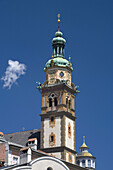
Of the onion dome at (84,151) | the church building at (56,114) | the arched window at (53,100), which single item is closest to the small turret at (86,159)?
the onion dome at (84,151)

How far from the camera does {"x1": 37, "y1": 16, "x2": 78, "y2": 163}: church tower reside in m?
112

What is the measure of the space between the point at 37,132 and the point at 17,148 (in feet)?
125

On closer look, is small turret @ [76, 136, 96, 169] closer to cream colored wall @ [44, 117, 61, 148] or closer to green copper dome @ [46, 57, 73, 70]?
cream colored wall @ [44, 117, 61, 148]

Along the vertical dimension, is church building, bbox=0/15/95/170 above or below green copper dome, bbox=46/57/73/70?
below

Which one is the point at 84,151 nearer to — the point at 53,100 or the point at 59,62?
the point at 53,100

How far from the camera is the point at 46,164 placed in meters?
68.8

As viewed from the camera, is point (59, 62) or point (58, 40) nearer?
point (59, 62)

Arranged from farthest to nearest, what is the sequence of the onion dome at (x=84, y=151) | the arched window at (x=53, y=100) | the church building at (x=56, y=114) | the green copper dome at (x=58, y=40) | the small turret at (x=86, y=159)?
the onion dome at (x=84, y=151)
the small turret at (x=86, y=159)
the green copper dome at (x=58, y=40)
the arched window at (x=53, y=100)
the church building at (x=56, y=114)

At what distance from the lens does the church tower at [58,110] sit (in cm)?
11225

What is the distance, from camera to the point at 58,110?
11450cm

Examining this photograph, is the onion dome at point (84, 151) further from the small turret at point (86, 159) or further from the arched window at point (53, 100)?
the arched window at point (53, 100)

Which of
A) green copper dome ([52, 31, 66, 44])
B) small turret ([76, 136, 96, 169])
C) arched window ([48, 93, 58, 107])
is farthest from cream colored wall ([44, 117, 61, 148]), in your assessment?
small turret ([76, 136, 96, 169])

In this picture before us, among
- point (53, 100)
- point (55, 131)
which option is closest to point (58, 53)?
point (53, 100)

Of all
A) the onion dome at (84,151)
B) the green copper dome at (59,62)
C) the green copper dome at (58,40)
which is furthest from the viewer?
the onion dome at (84,151)
